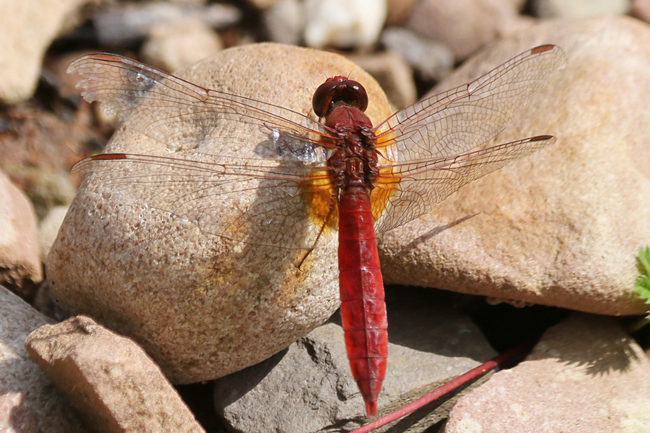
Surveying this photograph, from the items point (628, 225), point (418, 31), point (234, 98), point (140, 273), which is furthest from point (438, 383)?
point (418, 31)

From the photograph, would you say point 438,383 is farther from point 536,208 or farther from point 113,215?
point 113,215

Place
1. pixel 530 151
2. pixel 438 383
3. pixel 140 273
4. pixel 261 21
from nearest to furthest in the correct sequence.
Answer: pixel 140 273
pixel 530 151
pixel 438 383
pixel 261 21

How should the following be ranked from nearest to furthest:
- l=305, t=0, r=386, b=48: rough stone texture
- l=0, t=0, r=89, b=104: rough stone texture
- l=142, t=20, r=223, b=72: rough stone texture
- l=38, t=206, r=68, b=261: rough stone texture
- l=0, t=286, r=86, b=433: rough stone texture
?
1. l=0, t=286, r=86, b=433: rough stone texture
2. l=38, t=206, r=68, b=261: rough stone texture
3. l=0, t=0, r=89, b=104: rough stone texture
4. l=142, t=20, r=223, b=72: rough stone texture
5. l=305, t=0, r=386, b=48: rough stone texture

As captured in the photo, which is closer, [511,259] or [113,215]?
[113,215]

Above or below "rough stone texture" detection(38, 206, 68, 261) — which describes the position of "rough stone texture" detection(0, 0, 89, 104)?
above

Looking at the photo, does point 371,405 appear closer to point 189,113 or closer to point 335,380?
point 335,380

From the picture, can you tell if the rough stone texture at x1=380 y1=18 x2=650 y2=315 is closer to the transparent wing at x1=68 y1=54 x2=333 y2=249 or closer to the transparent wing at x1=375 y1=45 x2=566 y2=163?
the transparent wing at x1=375 y1=45 x2=566 y2=163

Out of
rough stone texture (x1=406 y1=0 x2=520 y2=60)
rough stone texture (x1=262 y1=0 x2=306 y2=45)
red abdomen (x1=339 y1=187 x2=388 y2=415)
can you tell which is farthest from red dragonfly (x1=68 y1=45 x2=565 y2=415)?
rough stone texture (x1=262 y1=0 x2=306 y2=45)

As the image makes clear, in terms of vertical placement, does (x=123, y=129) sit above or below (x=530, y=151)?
above
